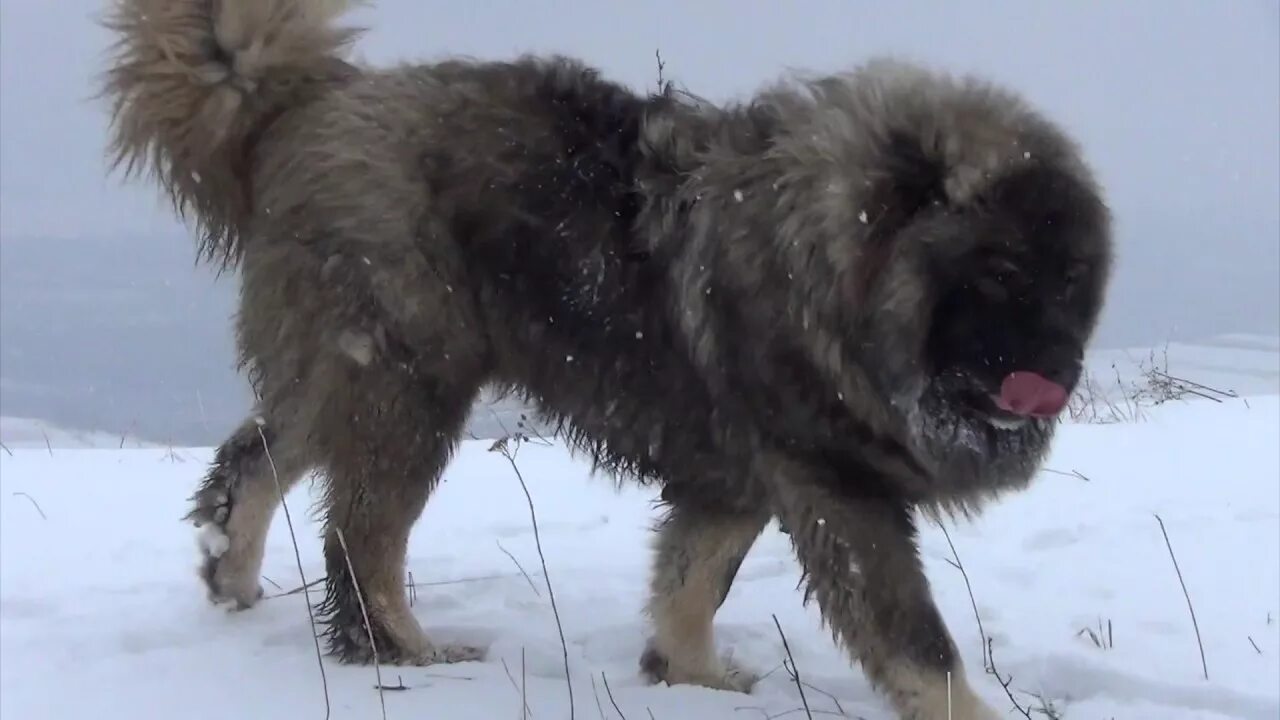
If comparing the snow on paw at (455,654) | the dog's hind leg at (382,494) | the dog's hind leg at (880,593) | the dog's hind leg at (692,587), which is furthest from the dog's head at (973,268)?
the snow on paw at (455,654)

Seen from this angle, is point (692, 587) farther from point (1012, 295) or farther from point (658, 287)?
point (1012, 295)

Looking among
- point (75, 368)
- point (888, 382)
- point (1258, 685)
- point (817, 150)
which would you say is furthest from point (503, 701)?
point (75, 368)

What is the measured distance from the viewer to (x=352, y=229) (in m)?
2.93

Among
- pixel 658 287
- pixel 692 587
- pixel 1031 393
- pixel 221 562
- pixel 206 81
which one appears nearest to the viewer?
pixel 1031 393

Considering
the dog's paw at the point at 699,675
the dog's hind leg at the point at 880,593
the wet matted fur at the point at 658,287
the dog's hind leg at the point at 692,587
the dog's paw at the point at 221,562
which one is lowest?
the dog's paw at the point at 221,562

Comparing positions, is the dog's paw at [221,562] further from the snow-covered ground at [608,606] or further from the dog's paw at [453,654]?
the dog's paw at [453,654]

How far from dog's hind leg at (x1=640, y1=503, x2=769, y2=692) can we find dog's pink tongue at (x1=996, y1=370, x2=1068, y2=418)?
0.85 meters

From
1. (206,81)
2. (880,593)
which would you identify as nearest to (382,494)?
(206,81)

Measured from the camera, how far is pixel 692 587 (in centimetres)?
317

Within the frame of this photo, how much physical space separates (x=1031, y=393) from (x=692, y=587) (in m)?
1.17

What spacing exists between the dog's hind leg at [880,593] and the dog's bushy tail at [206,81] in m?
1.71

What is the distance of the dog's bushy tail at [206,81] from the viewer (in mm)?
3014

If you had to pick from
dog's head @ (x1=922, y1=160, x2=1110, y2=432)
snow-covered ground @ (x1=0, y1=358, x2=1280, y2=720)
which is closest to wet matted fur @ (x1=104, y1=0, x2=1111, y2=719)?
dog's head @ (x1=922, y1=160, x2=1110, y2=432)

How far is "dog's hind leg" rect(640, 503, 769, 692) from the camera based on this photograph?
3.07m
